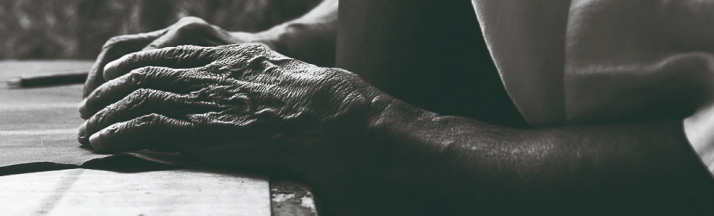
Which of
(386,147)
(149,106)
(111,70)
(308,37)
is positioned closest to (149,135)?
(149,106)

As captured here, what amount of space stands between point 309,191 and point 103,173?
0.23m

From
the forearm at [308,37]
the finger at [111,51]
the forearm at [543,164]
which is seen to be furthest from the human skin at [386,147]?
the forearm at [308,37]

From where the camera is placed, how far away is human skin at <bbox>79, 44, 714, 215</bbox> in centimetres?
58

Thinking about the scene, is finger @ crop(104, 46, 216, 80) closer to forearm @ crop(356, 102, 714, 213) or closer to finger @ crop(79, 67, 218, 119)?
finger @ crop(79, 67, 218, 119)

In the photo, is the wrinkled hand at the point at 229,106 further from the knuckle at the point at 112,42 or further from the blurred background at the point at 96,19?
the blurred background at the point at 96,19

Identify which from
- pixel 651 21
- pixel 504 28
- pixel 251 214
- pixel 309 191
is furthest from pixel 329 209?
pixel 651 21

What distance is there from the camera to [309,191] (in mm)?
594

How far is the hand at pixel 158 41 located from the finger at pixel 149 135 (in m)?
0.24

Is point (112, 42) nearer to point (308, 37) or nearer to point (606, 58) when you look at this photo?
point (308, 37)

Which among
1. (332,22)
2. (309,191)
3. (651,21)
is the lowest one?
(332,22)

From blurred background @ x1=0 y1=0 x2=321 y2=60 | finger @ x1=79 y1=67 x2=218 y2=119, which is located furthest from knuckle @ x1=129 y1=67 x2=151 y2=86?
blurred background @ x1=0 y1=0 x2=321 y2=60

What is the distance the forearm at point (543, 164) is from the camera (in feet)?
1.89

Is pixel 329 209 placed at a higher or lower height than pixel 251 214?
lower

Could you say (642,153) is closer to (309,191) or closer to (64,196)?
(309,191)
